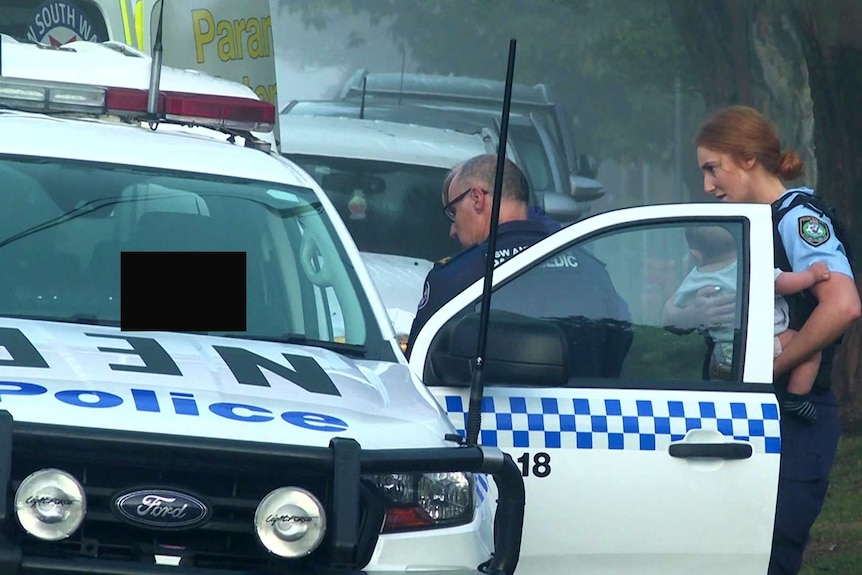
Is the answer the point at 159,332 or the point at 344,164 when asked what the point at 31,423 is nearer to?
the point at 159,332

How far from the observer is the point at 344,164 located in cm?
947

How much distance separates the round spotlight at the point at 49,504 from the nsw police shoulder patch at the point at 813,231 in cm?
248

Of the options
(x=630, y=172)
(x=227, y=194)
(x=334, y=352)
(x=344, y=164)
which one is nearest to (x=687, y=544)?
(x=334, y=352)

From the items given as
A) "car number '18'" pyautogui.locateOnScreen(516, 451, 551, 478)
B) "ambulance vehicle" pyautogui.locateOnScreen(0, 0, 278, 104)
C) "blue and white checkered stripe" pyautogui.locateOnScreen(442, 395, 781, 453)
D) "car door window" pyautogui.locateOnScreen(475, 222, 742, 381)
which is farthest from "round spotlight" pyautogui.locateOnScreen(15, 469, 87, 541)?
"ambulance vehicle" pyautogui.locateOnScreen(0, 0, 278, 104)

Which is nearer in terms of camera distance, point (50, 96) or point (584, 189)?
point (50, 96)

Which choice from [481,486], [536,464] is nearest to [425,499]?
[481,486]

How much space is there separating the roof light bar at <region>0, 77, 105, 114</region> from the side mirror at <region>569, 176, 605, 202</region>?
22.8ft

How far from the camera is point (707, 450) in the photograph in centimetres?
480

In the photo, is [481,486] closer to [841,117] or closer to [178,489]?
[178,489]

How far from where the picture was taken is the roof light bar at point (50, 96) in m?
4.91

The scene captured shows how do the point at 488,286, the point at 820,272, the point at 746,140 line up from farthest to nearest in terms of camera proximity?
the point at 746,140
the point at 820,272
the point at 488,286

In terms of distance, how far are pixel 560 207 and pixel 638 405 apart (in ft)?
18.0

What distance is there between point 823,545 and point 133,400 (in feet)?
18.1

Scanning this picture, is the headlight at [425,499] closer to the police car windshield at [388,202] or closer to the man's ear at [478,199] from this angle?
the man's ear at [478,199]
